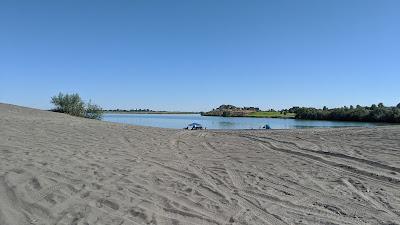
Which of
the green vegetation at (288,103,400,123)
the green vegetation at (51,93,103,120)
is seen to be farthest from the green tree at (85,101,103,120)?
the green vegetation at (288,103,400,123)

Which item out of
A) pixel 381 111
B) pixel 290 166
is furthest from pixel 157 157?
pixel 381 111

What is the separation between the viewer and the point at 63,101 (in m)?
90.8

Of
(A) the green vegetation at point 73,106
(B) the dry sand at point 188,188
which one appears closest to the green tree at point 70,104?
(A) the green vegetation at point 73,106

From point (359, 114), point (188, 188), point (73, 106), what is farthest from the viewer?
point (359, 114)

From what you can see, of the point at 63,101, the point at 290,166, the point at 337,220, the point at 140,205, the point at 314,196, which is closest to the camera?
the point at 337,220

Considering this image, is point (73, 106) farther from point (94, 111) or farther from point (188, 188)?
point (188, 188)

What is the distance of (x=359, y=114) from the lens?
13650 centimetres

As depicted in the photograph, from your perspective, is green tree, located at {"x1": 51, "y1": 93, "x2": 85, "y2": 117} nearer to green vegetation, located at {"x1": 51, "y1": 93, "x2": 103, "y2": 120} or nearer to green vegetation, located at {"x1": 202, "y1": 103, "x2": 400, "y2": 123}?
green vegetation, located at {"x1": 51, "y1": 93, "x2": 103, "y2": 120}

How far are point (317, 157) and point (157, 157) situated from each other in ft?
18.9

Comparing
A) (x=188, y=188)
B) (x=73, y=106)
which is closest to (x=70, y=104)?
(x=73, y=106)

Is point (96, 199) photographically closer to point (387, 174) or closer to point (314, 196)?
point (314, 196)

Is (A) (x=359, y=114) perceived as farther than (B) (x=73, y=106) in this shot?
Yes

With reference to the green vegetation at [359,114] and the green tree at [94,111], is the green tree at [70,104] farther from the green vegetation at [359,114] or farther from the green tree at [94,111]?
the green vegetation at [359,114]

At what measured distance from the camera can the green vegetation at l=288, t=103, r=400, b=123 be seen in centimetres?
11788
